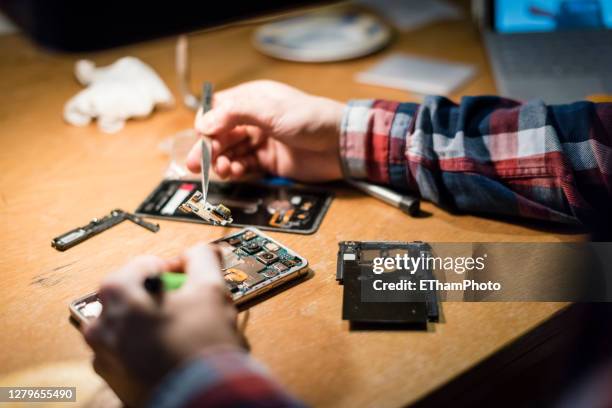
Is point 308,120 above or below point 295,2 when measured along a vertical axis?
below

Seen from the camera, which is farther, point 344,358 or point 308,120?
point 308,120

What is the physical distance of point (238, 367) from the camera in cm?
47

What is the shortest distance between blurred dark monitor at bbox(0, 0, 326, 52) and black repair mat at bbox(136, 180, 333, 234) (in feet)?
0.87

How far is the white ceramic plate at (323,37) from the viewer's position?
1.20 metres

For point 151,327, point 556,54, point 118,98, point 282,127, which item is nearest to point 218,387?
point 151,327

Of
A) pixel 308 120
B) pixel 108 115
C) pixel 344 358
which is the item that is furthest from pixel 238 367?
pixel 108 115

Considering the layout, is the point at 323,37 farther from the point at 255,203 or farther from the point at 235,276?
the point at 235,276

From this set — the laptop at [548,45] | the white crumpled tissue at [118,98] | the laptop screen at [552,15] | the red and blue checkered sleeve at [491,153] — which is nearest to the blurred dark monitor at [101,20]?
the red and blue checkered sleeve at [491,153]

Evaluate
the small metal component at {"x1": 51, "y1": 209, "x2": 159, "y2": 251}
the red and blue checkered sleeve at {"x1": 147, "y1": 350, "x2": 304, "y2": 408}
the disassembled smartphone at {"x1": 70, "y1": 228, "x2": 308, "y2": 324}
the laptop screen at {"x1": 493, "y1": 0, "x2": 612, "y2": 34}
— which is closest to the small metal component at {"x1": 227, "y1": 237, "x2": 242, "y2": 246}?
the disassembled smartphone at {"x1": 70, "y1": 228, "x2": 308, "y2": 324}

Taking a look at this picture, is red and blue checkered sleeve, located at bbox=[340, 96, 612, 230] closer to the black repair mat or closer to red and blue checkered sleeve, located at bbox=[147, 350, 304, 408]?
the black repair mat

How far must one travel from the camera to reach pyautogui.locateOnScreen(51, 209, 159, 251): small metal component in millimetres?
717

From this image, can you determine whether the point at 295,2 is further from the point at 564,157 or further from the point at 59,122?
the point at 59,122

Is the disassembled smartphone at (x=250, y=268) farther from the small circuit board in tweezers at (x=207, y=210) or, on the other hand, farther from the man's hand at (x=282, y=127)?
the man's hand at (x=282, y=127)

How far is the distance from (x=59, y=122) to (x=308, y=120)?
47 cm
